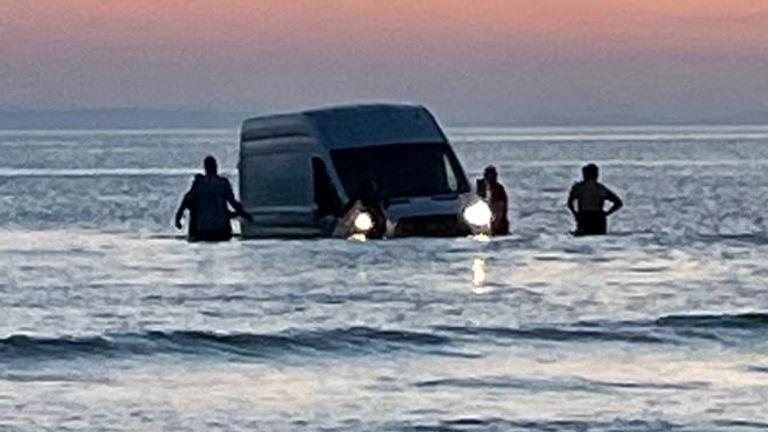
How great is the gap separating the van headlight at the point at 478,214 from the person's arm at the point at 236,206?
300cm

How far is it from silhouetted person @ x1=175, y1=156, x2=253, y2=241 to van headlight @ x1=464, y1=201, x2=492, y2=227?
3.03 metres

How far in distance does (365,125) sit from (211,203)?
2338mm

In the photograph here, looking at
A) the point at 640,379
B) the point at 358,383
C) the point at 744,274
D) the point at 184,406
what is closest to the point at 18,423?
the point at 184,406

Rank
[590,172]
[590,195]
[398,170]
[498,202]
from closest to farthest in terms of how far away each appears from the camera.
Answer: [590,172] → [398,170] → [590,195] → [498,202]

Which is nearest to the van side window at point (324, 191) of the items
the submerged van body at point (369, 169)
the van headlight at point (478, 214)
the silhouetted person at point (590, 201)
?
the submerged van body at point (369, 169)

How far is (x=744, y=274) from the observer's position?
31.0m

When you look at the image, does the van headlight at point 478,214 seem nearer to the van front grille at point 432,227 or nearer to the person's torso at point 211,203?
the van front grille at point 432,227

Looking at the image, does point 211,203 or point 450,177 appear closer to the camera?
point 450,177

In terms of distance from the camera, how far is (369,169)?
3256 centimetres

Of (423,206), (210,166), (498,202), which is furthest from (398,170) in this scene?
(210,166)

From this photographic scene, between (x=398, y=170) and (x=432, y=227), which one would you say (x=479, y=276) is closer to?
(x=398, y=170)

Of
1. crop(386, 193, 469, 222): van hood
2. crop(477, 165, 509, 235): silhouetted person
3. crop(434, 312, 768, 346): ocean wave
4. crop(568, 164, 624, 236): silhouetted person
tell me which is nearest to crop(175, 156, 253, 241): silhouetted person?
crop(386, 193, 469, 222): van hood

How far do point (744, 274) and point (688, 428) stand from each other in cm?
1472

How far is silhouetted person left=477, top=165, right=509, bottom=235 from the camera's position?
33.3 metres
